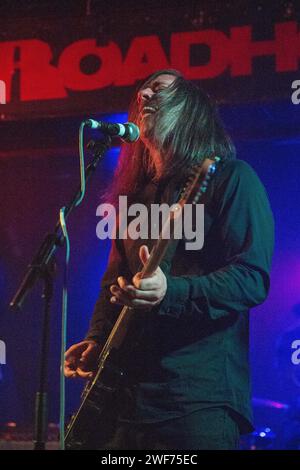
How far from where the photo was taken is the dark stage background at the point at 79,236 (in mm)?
4543

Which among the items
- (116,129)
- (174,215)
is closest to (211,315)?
(174,215)

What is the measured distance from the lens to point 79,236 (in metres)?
5.11

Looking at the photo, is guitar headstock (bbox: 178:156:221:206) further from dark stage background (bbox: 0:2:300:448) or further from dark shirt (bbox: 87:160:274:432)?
dark stage background (bbox: 0:2:300:448)

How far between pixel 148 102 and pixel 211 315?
1.06 m

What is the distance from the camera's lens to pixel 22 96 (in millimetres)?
4535

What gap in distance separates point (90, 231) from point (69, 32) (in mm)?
1530

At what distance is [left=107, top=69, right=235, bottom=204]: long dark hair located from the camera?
262 centimetres

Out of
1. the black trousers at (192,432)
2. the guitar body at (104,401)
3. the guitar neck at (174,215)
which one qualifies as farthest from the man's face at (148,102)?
the black trousers at (192,432)
